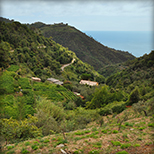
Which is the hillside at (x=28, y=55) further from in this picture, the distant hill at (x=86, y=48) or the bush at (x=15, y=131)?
the distant hill at (x=86, y=48)

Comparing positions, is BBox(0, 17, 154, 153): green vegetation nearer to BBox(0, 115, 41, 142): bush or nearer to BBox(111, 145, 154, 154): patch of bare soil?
BBox(0, 115, 41, 142): bush

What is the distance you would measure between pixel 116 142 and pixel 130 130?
2.21m

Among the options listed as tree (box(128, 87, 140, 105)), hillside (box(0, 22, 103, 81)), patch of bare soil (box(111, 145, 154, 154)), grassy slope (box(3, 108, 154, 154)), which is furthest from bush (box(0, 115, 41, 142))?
hillside (box(0, 22, 103, 81))

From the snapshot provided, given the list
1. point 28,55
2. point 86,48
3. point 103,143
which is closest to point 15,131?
point 103,143

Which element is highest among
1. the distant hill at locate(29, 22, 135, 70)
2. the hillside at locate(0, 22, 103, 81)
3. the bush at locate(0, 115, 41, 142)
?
the distant hill at locate(29, 22, 135, 70)

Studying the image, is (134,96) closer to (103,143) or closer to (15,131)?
(103,143)

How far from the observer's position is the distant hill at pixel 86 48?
3770 inches

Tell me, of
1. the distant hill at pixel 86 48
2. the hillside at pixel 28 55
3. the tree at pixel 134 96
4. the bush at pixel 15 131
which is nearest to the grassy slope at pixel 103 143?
the bush at pixel 15 131

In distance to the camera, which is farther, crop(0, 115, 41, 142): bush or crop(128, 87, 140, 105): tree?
crop(128, 87, 140, 105): tree

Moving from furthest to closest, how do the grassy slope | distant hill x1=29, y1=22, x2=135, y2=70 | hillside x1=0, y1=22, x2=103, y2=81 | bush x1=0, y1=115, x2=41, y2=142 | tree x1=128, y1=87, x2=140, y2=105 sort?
distant hill x1=29, y1=22, x2=135, y2=70
hillside x1=0, y1=22, x2=103, y2=81
tree x1=128, y1=87, x2=140, y2=105
bush x1=0, y1=115, x2=41, y2=142
the grassy slope

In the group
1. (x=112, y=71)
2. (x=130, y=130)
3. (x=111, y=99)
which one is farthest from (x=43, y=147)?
(x=112, y=71)

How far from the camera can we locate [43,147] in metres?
7.44

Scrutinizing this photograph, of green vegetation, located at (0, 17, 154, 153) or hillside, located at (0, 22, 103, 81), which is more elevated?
hillside, located at (0, 22, 103, 81)

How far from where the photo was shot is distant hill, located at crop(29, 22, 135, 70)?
9577 cm
